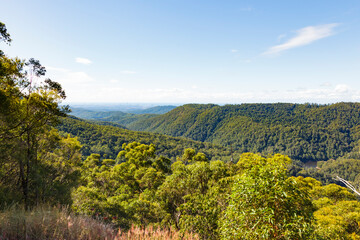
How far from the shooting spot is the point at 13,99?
8.33m

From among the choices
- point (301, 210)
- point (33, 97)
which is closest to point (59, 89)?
point (33, 97)

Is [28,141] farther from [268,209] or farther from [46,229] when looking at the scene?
[268,209]

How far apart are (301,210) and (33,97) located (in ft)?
42.3

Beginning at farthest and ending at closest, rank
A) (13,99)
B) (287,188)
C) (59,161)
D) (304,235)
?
1. (59,161)
2. (13,99)
3. (287,188)
4. (304,235)

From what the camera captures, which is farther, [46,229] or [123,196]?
[123,196]

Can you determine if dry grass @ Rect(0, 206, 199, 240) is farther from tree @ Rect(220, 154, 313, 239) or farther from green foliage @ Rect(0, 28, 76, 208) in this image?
green foliage @ Rect(0, 28, 76, 208)

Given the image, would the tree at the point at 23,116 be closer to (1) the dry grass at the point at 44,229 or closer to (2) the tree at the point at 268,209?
(1) the dry grass at the point at 44,229

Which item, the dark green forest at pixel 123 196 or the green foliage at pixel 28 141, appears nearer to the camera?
the dark green forest at pixel 123 196

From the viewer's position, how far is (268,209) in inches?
197

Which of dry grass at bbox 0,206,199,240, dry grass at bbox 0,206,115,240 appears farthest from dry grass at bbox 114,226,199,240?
dry grass at bbox 0,206,115,240

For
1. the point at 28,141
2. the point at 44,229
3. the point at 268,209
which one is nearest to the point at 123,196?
the point at 28,141

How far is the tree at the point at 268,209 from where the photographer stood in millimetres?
4852

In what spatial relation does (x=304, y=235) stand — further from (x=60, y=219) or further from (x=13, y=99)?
(x=13, y=99)

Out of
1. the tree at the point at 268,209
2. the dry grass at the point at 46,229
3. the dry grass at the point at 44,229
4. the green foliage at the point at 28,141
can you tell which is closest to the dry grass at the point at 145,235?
the dry grass at the point at 46,229
